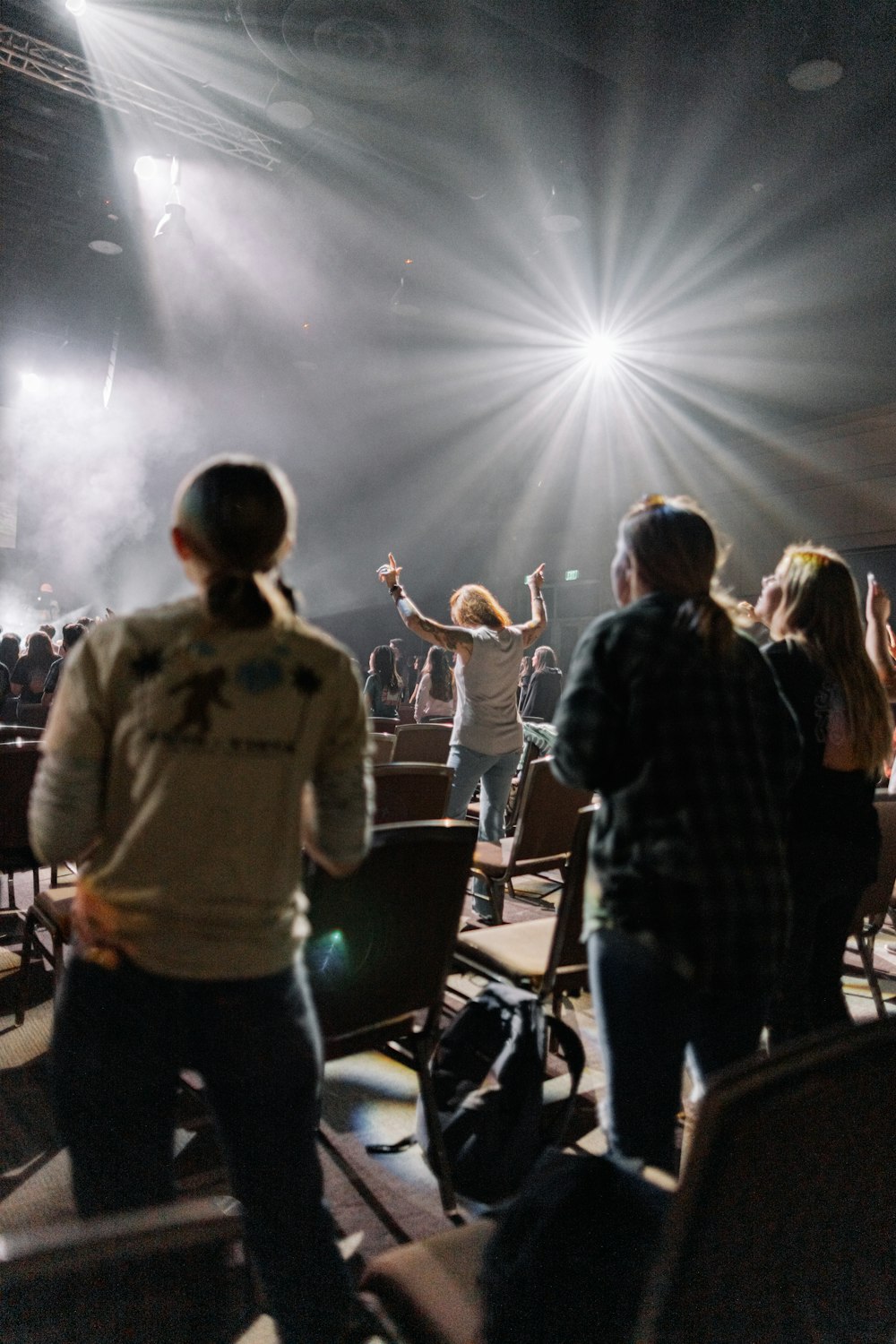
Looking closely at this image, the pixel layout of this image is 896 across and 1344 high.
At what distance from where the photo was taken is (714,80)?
4.38 metres

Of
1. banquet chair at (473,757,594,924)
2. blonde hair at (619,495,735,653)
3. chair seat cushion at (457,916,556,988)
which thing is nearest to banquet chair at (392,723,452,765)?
banquet chair at (473,757,594,924)

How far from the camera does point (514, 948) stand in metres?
2.48

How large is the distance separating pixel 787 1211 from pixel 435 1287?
0.55 meters

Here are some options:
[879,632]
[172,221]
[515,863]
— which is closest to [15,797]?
[515,863]

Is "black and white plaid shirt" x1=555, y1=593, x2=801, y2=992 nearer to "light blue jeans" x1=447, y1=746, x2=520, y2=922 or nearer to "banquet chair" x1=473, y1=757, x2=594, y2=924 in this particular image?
"banquet chair" x1=473, y1=757, x2=594, y2=924

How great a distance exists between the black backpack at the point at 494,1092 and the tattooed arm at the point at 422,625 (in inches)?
68.2

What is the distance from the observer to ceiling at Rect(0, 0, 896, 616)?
4.44m

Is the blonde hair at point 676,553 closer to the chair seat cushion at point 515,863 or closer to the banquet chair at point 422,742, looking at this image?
the chair seat cushion at point 515,863

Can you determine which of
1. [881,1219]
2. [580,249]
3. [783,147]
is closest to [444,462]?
[580,249]

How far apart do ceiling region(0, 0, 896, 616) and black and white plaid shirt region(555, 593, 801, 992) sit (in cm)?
411

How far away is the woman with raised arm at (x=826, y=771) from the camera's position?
195 cm

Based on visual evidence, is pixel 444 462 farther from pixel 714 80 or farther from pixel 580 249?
pixel 714 80

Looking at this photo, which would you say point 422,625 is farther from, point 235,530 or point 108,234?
point 108,234

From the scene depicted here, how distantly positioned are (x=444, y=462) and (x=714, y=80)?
9275mm
